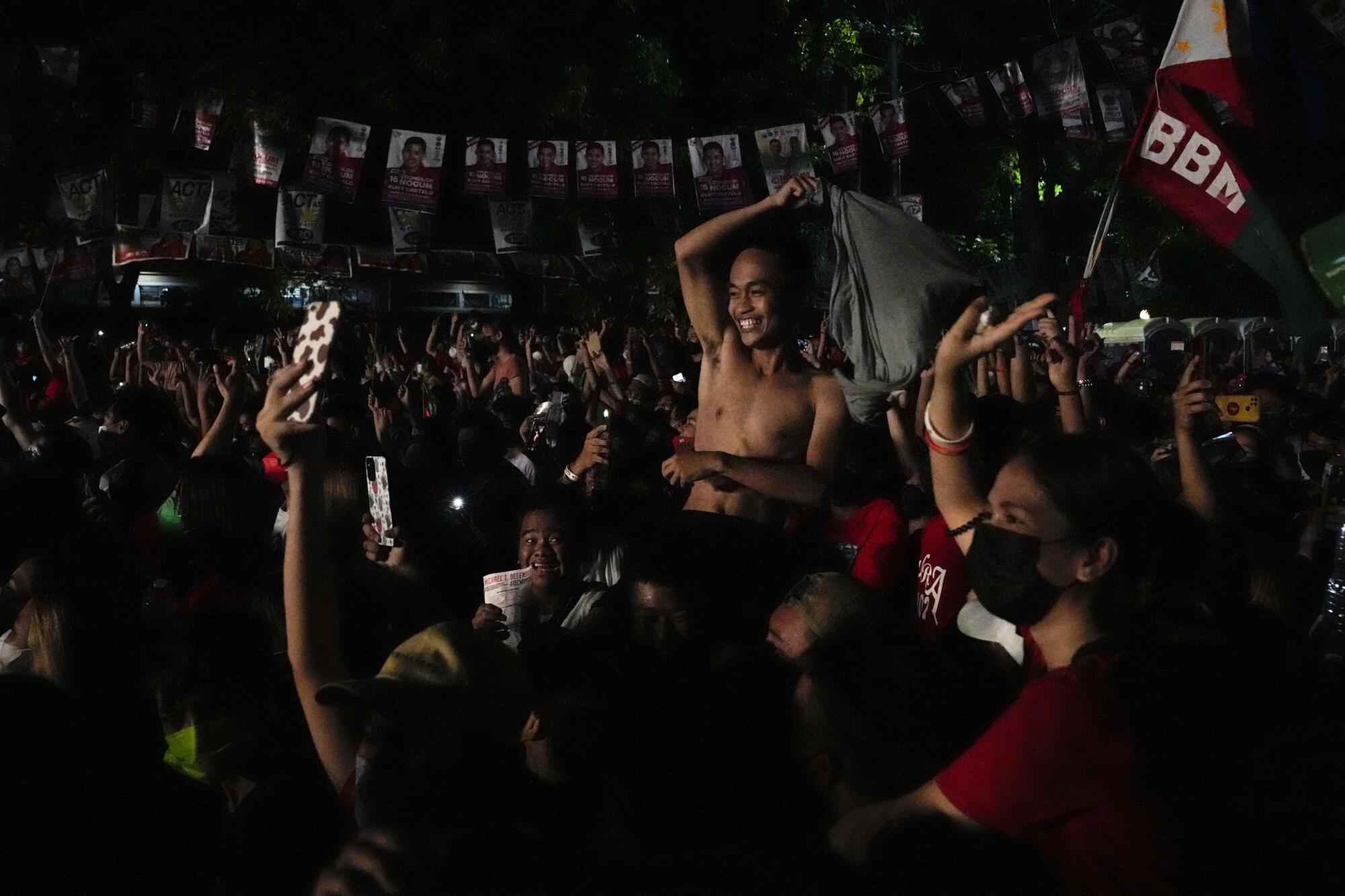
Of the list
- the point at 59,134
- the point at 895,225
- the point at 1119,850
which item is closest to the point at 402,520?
the point at 895,225

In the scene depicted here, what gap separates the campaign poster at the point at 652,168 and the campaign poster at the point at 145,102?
5.45m

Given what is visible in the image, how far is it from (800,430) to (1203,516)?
1.34 m

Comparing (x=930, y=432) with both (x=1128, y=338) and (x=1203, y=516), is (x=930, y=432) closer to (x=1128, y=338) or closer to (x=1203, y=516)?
(x=1203, y=516)

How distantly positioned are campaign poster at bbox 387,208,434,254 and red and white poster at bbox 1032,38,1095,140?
796 cm

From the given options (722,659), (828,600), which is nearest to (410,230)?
(722,659)

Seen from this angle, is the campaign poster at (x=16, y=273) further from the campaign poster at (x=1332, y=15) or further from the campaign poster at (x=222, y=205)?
the campaign poster at (x=1332, y=15)

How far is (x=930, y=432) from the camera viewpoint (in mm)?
3195

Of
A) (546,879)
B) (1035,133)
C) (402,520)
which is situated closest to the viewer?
(546,879)

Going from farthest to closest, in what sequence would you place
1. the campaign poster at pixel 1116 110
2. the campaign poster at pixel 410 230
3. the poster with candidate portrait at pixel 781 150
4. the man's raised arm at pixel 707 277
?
1. the campaign poster at pixel 410 230
2. the campaign poster at pixel 1116 110
3. the poster with candidate portrait at pixel 781 150
4. the man's raised arm at pixel 707 277

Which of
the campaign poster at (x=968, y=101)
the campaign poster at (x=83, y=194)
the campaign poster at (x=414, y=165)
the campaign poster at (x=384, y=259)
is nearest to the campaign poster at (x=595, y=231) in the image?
the campaign poster at (x=414, y=165)

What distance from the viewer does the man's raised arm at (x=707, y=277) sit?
430 centimetres

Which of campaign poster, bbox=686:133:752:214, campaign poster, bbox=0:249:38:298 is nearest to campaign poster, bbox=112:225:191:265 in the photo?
campaign poster, bbox=0:249:38:298

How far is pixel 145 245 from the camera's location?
18.5 meters

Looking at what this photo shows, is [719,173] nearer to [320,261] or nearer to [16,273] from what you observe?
[320,261]
